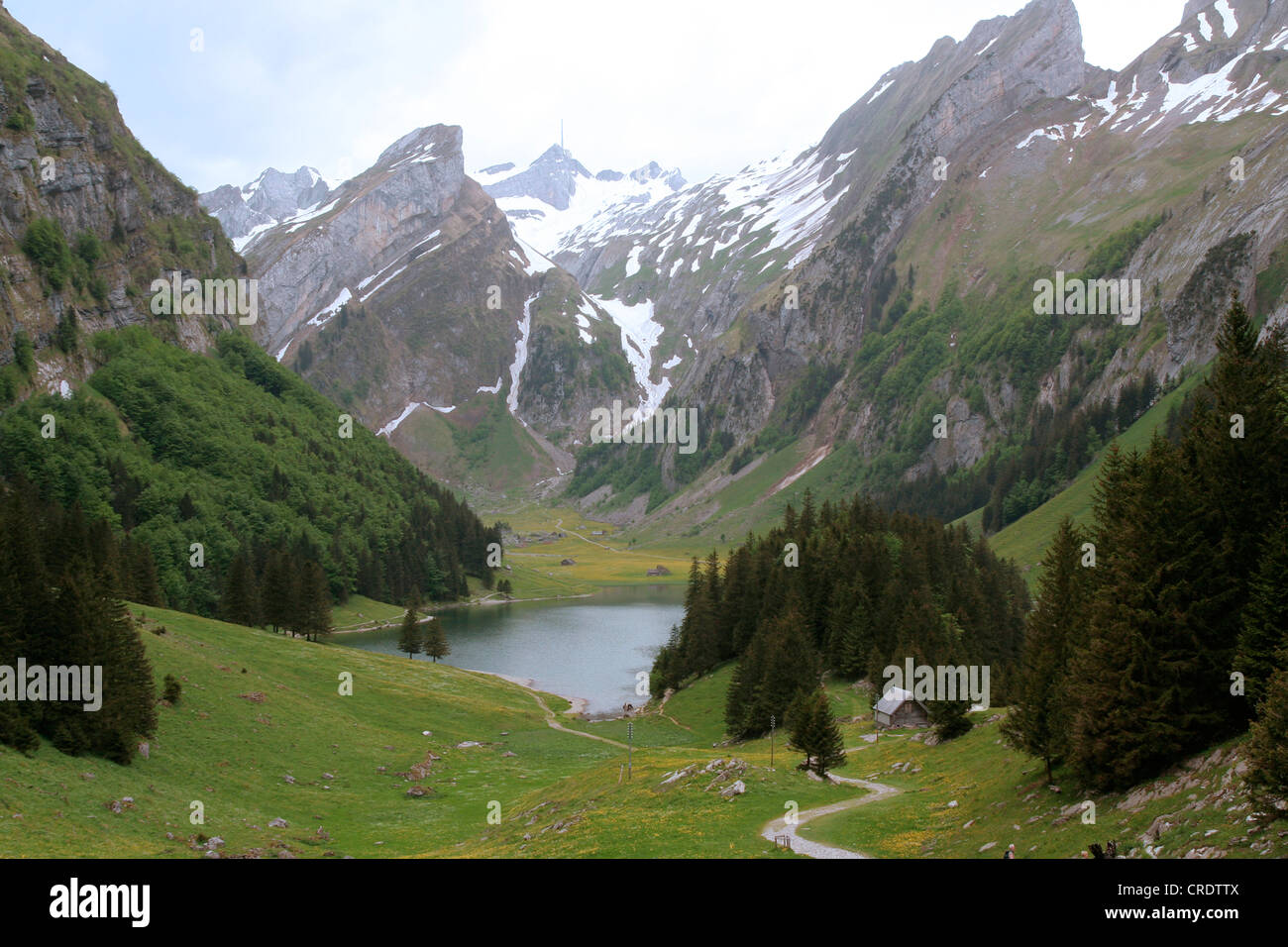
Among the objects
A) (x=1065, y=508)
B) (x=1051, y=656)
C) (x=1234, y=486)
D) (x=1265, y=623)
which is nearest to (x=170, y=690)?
(x=1051, y=656)

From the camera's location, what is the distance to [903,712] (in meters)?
61.1

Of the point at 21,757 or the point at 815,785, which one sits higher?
the point at 21,757

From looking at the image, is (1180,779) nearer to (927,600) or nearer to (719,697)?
(927,600)

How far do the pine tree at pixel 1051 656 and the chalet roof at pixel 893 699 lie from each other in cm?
2406

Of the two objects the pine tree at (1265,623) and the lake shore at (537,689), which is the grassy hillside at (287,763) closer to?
the lake shore at (537,689)

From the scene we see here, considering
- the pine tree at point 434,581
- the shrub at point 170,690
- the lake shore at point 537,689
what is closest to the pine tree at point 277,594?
the lake shore at point 537,689

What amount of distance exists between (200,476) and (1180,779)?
157380 mm

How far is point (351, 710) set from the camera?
68.2m

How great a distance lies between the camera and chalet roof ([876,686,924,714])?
61.0 m

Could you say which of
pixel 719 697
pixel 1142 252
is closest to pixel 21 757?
pixel 719 697

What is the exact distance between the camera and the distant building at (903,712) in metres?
61.0

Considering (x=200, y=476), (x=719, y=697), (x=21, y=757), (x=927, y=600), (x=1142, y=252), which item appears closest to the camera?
(x=21, y=757)

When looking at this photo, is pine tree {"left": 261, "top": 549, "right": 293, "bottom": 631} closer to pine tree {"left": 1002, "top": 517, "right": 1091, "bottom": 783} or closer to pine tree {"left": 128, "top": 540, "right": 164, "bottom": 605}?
pine tree {"left": 128, "top": 540, "right": 164, "bottom": 605}

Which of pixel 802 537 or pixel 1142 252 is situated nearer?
pixel 802 537
